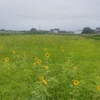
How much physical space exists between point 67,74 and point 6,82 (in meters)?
1.21

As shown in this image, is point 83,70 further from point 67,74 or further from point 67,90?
point 67,90

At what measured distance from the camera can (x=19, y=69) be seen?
4625 mm

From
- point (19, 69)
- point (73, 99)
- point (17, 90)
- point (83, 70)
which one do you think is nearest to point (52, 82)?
point (73, 99)

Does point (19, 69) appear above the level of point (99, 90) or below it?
below

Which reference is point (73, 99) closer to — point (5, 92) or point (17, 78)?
point (5, 92)

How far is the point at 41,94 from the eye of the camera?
2572mm

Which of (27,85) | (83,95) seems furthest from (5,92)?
(83,95)

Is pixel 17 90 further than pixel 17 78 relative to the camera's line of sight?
No

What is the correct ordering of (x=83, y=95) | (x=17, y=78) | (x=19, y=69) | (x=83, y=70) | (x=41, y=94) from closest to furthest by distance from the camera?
(x=41, y=94), (x=83, y=95), (x=17, y=78), (x=19, y=69), (x=83, y=70)

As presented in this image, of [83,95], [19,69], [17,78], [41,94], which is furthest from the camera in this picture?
[19,69]

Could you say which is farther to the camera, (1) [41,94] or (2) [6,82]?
(2) [6,82]

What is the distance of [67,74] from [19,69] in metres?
1.39

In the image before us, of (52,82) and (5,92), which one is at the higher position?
(52,82)

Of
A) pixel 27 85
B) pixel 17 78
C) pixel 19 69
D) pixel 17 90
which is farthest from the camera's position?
pixel 19 69
